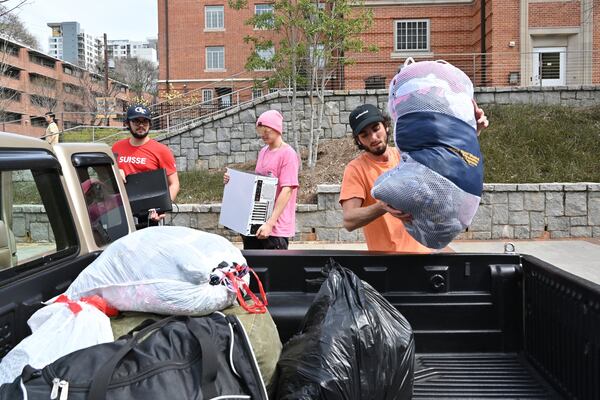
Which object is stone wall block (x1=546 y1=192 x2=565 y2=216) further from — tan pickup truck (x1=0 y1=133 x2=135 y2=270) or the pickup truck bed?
tan pickup truck (x1=0 y1=133 x2=135 y2=270)

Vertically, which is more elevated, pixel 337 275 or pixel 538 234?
pixel 337 275

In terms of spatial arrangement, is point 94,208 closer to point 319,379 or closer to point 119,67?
point 319,379

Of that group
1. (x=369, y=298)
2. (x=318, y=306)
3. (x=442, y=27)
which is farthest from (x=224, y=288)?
(x=442, y=27)

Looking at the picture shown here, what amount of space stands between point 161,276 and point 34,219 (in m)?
0.95

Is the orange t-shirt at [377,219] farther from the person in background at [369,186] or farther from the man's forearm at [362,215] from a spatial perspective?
the man's forearm at [362,215]

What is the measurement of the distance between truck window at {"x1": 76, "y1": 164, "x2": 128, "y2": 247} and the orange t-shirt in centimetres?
134

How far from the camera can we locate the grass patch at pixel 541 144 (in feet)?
35.8

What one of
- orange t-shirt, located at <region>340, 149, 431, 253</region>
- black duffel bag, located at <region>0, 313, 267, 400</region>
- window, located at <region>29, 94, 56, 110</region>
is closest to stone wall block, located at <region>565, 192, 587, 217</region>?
orange t-shirt, located at <region>340, 149, 431, 253</region>

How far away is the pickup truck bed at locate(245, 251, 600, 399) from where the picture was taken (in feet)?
7.44

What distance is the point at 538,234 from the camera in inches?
386

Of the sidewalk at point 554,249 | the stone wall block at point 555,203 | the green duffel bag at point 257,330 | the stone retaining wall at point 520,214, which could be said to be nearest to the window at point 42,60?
the stone retaining wall at point 520,214

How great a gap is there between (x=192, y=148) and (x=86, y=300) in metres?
13.2

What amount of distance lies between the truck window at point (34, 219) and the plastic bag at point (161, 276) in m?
0.43

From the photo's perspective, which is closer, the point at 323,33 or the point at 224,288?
the point at 224,288
